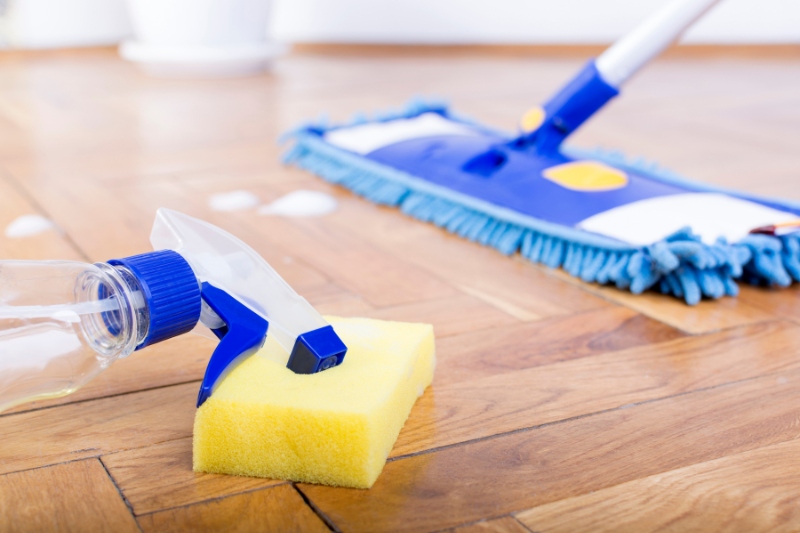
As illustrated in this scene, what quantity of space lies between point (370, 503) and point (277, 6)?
96.9 inches

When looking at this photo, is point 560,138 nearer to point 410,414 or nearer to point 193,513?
point 410,414

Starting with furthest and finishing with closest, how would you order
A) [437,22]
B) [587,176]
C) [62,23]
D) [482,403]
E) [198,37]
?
[437,22], [62,23], [198,37], [587,176], [482,403]

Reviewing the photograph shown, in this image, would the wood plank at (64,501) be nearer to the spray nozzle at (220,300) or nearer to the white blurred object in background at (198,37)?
the spray nozzle at (220,300)

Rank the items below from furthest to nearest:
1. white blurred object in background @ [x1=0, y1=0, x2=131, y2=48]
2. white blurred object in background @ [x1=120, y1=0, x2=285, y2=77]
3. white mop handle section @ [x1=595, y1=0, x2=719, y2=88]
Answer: white blurred object in background @ [x1=0, y1=0, x2=131, y2=48]
white blurred object in background @ [x1=120, y1=0, x2=285, y2=77]
white mop handle section @ [x1=595, y1=0, x2=719, y2=88]

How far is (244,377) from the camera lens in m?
0.47

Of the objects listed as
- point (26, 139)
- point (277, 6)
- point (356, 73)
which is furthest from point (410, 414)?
point (277, 6)

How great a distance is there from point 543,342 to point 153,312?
0.31 meters

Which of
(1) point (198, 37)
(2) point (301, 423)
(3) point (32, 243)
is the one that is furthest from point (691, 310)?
(1) point (198, 37)

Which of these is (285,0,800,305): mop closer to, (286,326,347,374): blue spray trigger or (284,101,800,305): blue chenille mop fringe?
(284,101,800,305): blue chenille mop fringe

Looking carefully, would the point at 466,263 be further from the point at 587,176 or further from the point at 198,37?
the point at 198,37

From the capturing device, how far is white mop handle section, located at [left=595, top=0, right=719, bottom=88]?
94cm

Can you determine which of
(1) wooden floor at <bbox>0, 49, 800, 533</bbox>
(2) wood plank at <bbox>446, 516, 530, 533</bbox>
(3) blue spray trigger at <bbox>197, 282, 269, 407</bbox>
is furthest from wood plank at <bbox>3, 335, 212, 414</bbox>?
(2) wood plank at <bbox>446, 516, 530, 533</bbox>

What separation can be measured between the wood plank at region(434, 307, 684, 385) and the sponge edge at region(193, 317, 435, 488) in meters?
0.12

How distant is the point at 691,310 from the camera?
0.72 m
